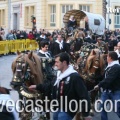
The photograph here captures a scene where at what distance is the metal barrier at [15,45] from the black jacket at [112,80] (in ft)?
60.2

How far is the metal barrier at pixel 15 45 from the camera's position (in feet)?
84.2

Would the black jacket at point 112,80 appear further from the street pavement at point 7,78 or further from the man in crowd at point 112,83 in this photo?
the street pavement at point 7,78

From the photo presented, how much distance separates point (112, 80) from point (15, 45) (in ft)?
67.4

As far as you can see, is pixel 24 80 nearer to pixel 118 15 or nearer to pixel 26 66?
pixel 26 66

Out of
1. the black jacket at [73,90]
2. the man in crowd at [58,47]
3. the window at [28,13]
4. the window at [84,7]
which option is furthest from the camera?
the window at [28,13]

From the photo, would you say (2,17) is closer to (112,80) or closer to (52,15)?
(52,15)

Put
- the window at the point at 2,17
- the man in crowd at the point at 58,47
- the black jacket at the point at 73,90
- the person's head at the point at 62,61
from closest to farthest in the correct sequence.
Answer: the black jacket at the point at 73,90, the person's head at the point at 62,61, the man in crowd at the point at 58,47, the window at the point at 2,17

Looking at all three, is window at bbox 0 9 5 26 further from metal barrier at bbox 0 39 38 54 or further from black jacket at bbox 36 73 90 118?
black jacket at bbox 36 73 90 118

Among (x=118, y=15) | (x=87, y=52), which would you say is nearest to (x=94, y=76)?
(x=87, y=52)

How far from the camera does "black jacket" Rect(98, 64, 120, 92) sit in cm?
720

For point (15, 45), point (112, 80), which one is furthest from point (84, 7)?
point (112, 80)

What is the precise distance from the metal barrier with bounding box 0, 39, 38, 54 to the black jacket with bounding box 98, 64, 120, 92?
60.2ft

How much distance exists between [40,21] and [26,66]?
41899 mm

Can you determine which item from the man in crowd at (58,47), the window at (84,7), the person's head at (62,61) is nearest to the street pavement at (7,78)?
the man in crowd at (58,47)
